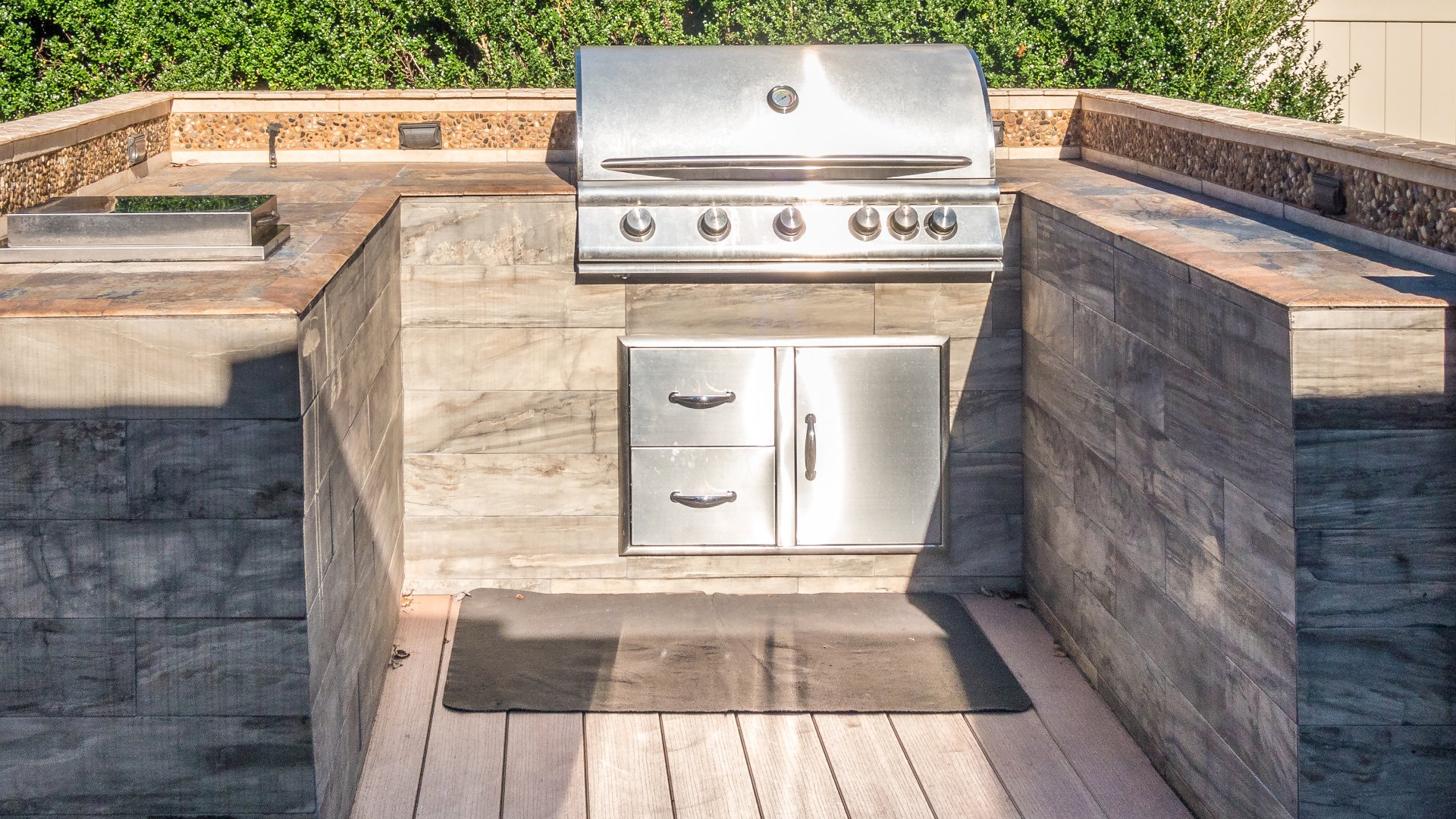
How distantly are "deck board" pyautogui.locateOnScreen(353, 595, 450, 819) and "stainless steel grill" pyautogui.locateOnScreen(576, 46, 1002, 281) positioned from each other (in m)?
1.09

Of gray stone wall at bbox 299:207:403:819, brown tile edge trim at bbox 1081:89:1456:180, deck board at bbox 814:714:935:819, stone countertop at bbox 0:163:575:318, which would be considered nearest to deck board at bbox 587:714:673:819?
deck board at bbox 814:714:935:819

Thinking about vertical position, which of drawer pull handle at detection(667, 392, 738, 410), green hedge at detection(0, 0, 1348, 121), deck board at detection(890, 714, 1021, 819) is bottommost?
deck board at detection(890, 714, 1021, 819)

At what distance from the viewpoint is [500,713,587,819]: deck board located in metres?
3.11

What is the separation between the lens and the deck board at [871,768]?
3.12 metres

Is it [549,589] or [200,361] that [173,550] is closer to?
[200,361]

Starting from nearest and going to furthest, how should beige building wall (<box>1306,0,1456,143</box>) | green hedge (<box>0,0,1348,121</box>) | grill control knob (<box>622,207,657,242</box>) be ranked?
grill control knob (<box>622,207,657,242</box>)
green hedge (<box>0,0,1348,121</box>)
beige building wall (<box>1306,0,1456,143</box>)

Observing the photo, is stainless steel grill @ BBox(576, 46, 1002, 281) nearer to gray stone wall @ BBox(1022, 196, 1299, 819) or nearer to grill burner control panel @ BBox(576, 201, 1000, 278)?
grill burner control panel @ BBox(576, 201, 1000, 278)

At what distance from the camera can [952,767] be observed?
3.31m

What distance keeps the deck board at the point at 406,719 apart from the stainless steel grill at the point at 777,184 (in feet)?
3.57

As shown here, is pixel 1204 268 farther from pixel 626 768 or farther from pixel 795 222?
pixel 626 768

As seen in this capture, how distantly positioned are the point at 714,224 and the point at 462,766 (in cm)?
163

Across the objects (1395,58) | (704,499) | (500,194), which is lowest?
(704,499)

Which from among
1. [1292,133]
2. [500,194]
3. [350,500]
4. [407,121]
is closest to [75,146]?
[500,194]

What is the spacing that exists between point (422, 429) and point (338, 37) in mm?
2646
